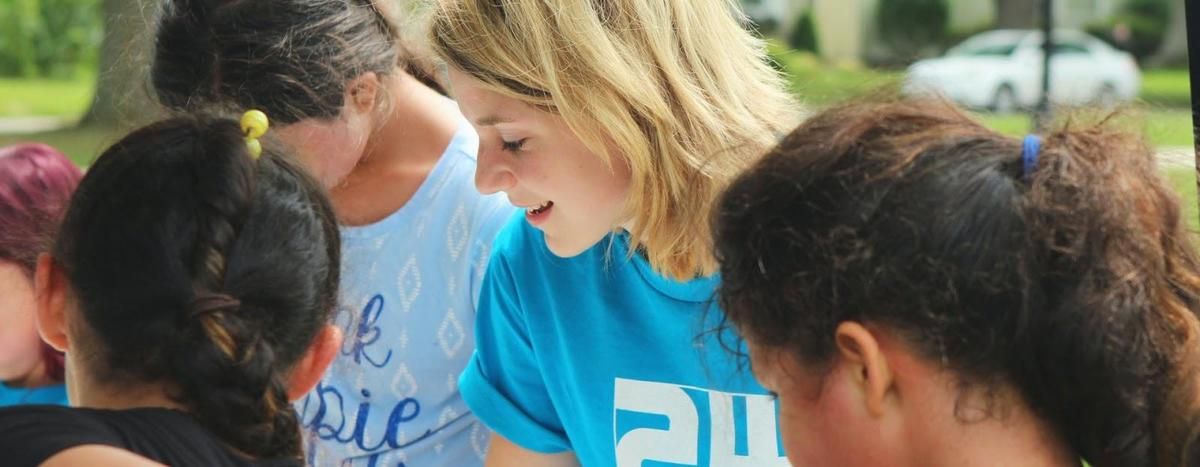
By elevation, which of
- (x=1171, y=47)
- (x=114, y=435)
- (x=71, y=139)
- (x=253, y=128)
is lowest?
(x=1171, y=47)

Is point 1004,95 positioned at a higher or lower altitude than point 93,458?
lower

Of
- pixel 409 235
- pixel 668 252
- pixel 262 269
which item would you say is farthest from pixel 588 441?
pixel 262 269

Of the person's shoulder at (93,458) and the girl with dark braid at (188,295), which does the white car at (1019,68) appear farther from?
the person's shoulder at (93,458)

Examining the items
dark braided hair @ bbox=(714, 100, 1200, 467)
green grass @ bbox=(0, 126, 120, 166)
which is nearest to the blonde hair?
dark braided hair @ bbox=(714, 100, 1200, 467)

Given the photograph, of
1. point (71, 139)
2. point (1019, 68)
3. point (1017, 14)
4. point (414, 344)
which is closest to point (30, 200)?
point (414, 344)

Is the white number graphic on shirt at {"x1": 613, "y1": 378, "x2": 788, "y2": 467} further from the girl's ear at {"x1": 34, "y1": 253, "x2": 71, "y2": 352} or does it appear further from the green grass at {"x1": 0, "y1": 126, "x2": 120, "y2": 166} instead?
the green grass at {"x1": 0, "y1": 126, "x2": 120, "y2": 166}

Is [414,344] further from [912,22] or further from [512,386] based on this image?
[912,22]

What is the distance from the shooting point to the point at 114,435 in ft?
4.57

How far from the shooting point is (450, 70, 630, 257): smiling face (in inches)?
78.1

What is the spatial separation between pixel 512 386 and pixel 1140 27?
24.8 m

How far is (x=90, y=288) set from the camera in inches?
59.9

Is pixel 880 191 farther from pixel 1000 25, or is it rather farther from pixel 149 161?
pixel 1000 25

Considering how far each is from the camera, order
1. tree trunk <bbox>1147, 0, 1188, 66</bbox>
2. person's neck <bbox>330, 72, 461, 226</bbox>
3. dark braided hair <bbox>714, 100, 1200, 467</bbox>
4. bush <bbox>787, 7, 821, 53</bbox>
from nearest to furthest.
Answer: dark braided hair <bbox>714, 100, 1200, 467</bbox> < person's neck <bbox>330, 72, 461, 226</bbox> < tree trunk <bbox>1147, 0, 1188, 66</bbox> < bush <bbox>787, 7, 821, 53</bbox>

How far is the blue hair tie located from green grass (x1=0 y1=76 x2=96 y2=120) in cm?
1556
